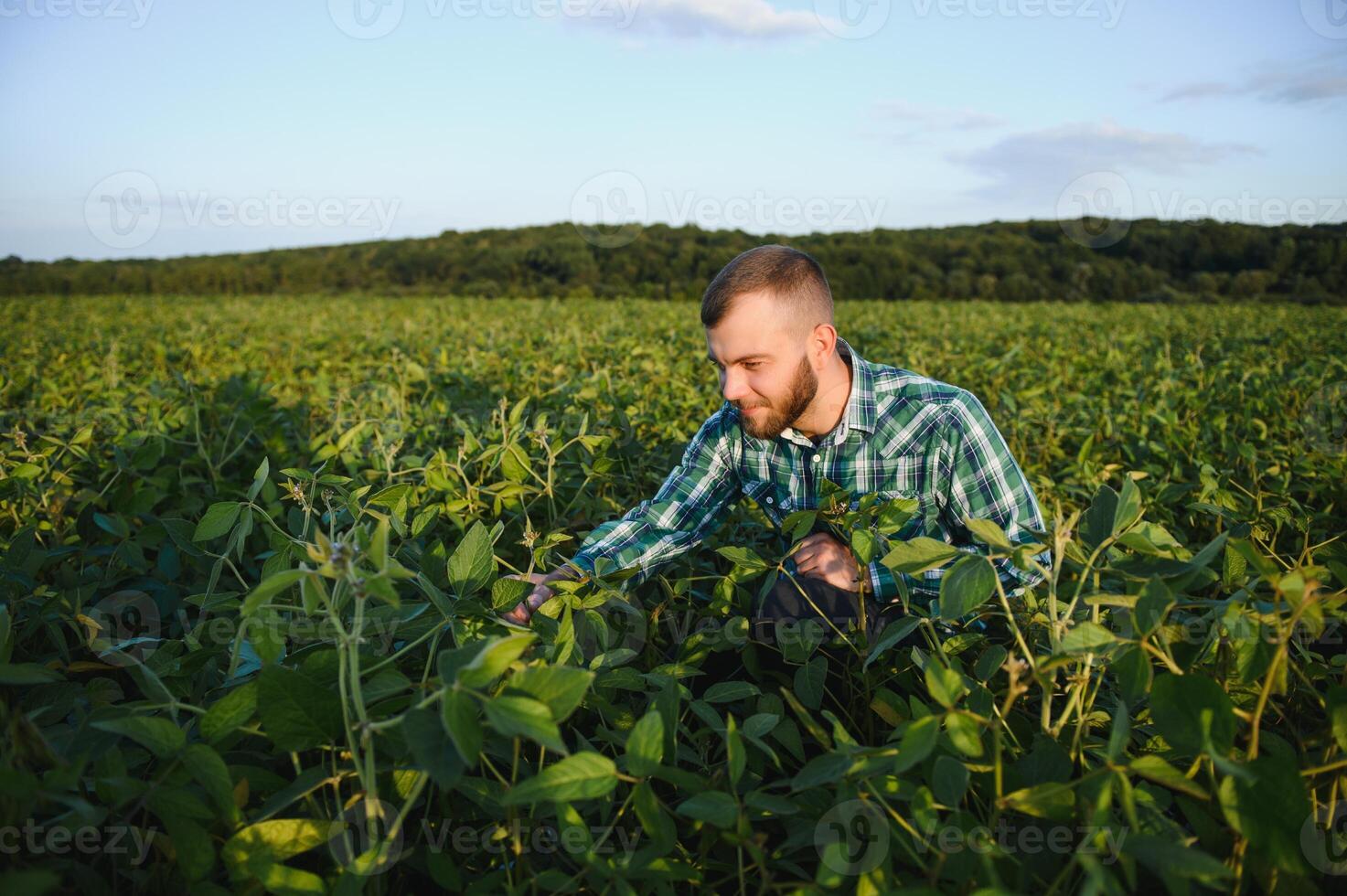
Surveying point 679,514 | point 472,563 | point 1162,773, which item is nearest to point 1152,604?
point 1162,773

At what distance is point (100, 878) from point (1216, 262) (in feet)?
131

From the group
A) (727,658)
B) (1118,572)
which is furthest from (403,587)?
(1118,572)

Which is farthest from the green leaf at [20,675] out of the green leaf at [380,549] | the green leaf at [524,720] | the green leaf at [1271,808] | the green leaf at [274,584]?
the green leaf at [1271,808]

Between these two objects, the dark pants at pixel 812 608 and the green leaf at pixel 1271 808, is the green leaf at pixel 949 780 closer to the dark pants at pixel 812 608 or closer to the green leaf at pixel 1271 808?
the green leaf at pixel 1271 808

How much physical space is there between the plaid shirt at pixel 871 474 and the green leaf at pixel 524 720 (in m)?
1.03

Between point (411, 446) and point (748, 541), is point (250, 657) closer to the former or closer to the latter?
point (748, 541)

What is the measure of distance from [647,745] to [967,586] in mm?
425

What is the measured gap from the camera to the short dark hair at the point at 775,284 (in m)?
1.97

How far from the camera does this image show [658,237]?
35.2 m

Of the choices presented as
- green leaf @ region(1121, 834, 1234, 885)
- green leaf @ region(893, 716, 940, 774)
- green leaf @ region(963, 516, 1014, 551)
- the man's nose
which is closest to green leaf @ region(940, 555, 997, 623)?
green leaf @ region(963, 516, 1014, 551)

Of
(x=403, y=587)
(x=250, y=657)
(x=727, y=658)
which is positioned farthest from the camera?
(x=727, y=658)

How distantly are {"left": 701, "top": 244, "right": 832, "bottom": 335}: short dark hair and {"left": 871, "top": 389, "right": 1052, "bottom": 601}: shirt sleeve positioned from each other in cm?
47

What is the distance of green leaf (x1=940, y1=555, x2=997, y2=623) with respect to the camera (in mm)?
875

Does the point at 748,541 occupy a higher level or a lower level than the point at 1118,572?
lower
